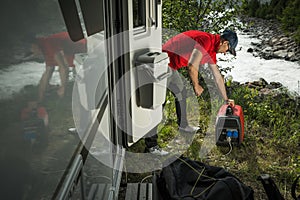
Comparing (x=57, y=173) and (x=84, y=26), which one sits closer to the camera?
(x=57, y=173)

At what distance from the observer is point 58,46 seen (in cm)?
104

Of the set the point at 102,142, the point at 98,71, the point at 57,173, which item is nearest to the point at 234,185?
the point at 102,142

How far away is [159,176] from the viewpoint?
Result: 93.5 inches

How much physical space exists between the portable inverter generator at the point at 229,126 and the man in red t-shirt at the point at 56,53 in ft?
7.44

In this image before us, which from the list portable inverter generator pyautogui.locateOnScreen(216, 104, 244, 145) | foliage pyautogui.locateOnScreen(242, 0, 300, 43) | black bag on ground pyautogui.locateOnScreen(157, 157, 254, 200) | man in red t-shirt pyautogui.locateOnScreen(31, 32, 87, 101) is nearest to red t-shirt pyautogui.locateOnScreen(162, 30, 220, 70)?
portable inverter generator pyautogui.locateOnScreen(216, 104, 244, 145)

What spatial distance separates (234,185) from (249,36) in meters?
5.46

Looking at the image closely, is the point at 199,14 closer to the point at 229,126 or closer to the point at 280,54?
Answer: the point at 229,126

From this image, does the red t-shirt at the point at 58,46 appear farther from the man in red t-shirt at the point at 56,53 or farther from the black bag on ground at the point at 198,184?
the black bag on ground at the point at 198,184

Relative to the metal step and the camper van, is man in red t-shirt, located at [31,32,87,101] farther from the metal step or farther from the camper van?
the metal step

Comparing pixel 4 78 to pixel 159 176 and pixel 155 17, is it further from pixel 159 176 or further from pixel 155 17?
pixel 155 17

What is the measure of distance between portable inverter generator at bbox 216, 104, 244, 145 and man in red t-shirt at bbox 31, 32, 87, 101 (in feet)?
7.44

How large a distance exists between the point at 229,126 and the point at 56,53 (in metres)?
2.55

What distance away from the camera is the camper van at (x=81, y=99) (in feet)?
2.42

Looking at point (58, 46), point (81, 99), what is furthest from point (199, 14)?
point (58, 46)
